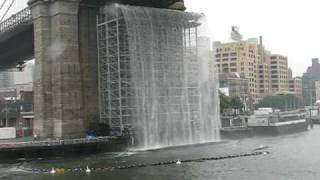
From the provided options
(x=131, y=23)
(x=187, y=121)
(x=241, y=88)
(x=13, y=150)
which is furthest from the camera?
(x=241, y=88)

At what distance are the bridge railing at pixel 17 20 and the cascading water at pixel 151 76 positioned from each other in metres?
13.1

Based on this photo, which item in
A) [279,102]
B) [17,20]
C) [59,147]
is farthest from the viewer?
[279,102]

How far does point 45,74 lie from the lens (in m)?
69.6

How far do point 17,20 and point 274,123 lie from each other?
4913cm

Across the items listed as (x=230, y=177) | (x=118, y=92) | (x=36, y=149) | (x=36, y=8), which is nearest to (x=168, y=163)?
(x=230, y=177)

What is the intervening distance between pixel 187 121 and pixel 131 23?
47.2 feet

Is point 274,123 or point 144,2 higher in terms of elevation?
point 144,2

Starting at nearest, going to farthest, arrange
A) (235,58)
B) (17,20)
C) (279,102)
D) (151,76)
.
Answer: (151,76), (17,20), (279,102), (235,58)

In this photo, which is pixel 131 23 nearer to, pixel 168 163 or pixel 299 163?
pixel 168 163

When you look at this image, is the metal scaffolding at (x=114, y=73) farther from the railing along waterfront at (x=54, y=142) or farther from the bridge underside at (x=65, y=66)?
the railing along waterfront at (x=54, y=142)

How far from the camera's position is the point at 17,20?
83.8m

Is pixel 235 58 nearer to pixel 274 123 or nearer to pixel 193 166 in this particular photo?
pixel 274 123

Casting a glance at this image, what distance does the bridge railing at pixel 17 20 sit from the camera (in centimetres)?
7881

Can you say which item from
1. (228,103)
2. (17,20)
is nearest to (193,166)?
(17,20)
